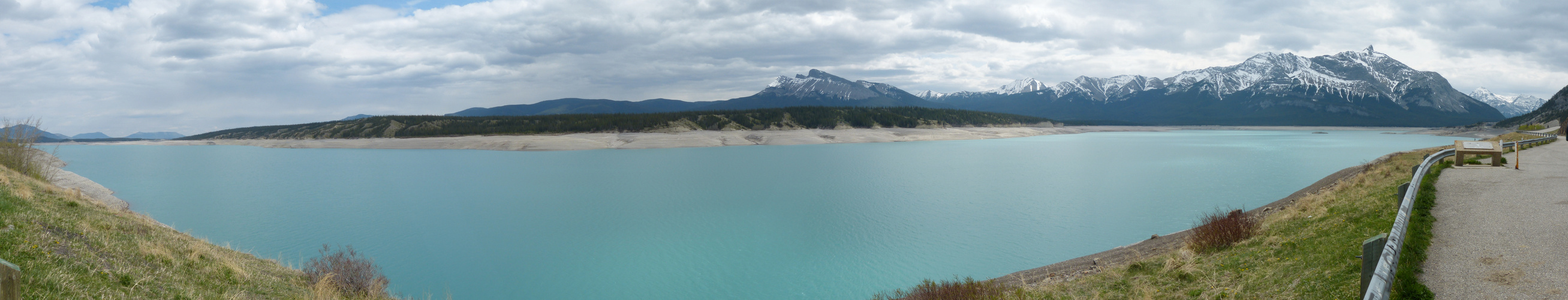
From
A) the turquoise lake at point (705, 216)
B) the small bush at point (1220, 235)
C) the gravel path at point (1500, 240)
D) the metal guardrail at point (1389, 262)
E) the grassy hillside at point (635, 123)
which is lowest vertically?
the turquoise lake at point (705, 216)

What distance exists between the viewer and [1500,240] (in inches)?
242

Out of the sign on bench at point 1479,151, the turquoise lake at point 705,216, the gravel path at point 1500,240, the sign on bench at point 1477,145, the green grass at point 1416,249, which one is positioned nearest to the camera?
the green grass at point 1416,249

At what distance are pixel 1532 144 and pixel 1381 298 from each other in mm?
32187

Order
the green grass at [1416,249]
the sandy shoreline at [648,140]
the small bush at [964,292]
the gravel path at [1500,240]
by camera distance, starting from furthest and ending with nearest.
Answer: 1. the sandy shoreline at [648,140]
2. the small bush at [964,292]
3. the gravel path at [1500,240]
4. the green grass at [1416,249]

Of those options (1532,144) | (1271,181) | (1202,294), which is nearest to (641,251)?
(1202,294)

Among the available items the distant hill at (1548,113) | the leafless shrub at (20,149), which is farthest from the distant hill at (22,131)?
the distant hill at (1548,113)

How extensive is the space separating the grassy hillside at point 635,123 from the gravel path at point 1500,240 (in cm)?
10086

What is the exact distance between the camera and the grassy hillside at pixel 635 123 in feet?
357

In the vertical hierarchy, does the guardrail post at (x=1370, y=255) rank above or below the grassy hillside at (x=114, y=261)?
above

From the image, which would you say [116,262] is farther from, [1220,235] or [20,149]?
[20,149]

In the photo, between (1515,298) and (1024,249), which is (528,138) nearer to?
(1024,249)

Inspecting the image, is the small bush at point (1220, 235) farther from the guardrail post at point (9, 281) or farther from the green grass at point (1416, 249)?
the guardrail post at point (9, 281)

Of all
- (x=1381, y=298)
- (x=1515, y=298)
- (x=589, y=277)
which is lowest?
(x=589, y=277)

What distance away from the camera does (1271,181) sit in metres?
29.7
